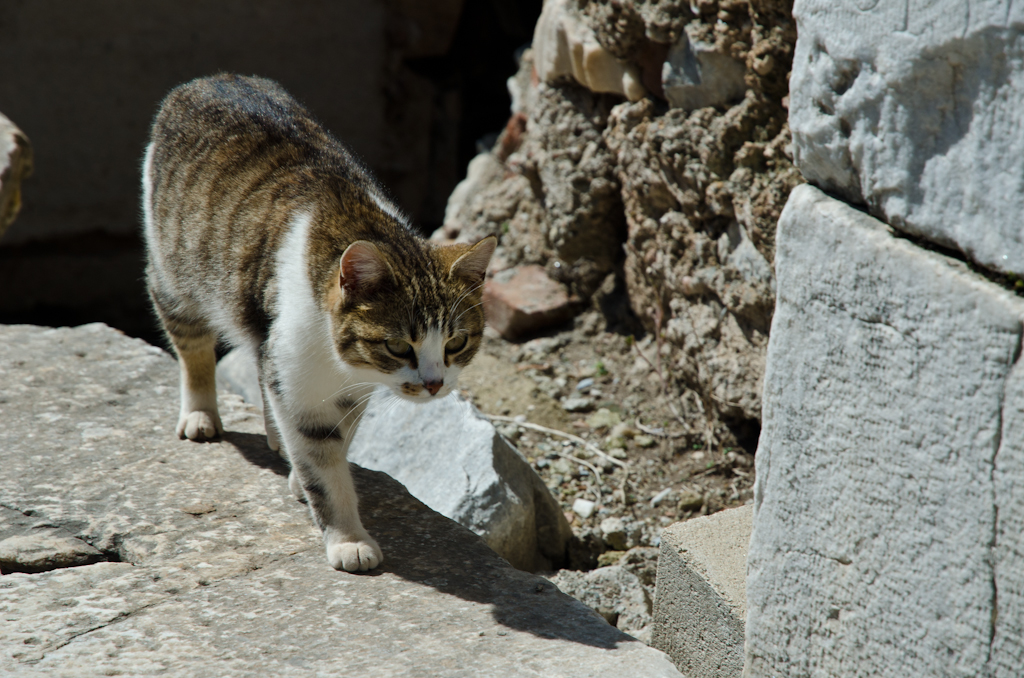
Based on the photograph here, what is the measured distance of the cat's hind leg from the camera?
117 inches

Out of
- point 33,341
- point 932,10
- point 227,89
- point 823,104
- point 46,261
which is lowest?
point 46,261

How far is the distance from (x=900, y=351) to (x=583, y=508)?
2.11 metres

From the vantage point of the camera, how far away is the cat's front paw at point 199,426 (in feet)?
9.71

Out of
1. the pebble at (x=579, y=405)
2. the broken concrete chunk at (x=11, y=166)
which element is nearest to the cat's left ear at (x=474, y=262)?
the pebble at (x=579, y=405)

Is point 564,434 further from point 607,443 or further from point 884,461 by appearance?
point 884,461

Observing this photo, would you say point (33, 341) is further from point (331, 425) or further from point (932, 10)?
point (932, 10)

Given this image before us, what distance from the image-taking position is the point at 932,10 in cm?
130

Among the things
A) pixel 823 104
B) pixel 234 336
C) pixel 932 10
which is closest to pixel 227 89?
pixel 234 336

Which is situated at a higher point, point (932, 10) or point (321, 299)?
point (932, 10)

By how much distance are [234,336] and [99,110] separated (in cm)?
472

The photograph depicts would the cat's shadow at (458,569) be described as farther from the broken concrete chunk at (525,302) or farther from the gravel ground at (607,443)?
the broken concrete chunk at (525,302)

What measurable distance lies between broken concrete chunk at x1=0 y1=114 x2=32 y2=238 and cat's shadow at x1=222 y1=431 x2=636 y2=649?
243 cm

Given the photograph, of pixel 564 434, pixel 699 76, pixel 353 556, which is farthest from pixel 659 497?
pixel 699 76

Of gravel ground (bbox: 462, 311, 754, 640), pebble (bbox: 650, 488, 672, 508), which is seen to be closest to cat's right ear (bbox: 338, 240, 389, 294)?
gravel ground (bbox: 462, 311, 754, 640)
